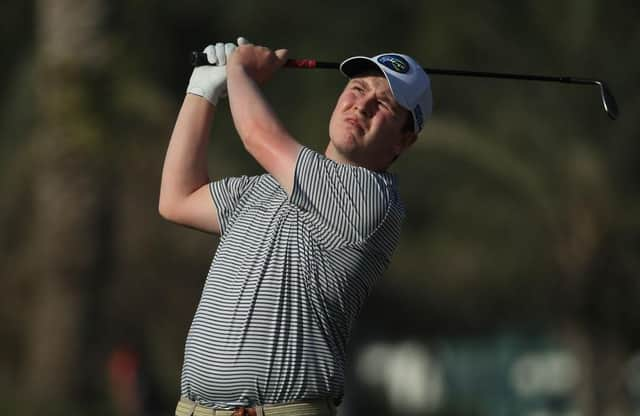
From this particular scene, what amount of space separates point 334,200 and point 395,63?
64cm

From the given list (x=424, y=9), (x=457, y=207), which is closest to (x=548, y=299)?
(x=457, y=207)

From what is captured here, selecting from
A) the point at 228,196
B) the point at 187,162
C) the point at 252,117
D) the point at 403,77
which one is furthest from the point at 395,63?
the point at 187,162

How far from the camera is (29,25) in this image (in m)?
15.7

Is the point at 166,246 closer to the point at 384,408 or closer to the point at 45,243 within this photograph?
the point at 45,243

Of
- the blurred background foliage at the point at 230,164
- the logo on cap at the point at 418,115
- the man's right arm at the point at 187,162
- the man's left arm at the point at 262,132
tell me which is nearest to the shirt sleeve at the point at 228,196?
the man's right arm at the point at 187,162

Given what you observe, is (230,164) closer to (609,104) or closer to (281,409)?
(609,104)

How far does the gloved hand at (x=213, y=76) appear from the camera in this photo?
5368 mm

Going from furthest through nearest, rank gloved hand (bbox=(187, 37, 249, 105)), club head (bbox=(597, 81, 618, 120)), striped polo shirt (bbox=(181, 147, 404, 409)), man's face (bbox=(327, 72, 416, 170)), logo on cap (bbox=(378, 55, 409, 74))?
club head (bbox=(597, 81, 618, 120)) → gloved hand (bbox=(187, 37, 249, 105)) → logo on cap (bbox=(378, 55, 409, 74)) → man's face (bbox=(327, 72, 416, 170)) → striped polo shirt (bbox=(181, 147, 404, 409))

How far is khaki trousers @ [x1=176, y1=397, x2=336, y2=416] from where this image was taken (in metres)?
4.74

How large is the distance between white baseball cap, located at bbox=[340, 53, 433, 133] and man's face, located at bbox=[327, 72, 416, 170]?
5 centimetres

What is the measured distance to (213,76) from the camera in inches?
212

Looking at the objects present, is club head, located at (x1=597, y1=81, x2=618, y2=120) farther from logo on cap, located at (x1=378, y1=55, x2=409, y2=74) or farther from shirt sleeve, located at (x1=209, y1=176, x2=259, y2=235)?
shirt sleeve, located at (x1=209, y1=176, x2=259, y2=235)

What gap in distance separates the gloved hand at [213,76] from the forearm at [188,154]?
0.03 meters

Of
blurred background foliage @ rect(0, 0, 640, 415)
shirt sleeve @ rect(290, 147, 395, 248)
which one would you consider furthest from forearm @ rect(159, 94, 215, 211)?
blurred background foliage @ rect(0, 0, 640, 415)
